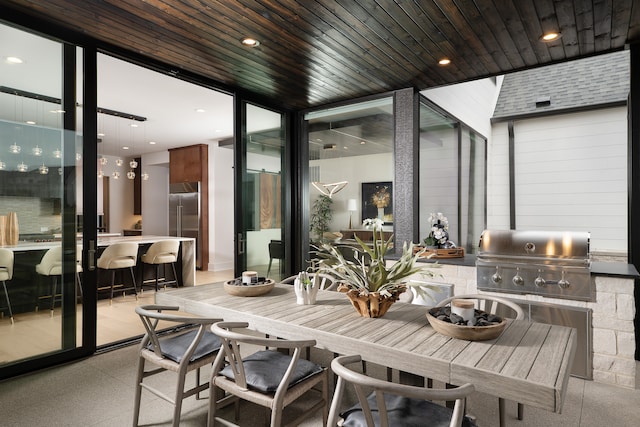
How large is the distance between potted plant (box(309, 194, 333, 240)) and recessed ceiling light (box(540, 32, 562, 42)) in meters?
2.79

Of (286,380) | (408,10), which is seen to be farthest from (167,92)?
(286,380)

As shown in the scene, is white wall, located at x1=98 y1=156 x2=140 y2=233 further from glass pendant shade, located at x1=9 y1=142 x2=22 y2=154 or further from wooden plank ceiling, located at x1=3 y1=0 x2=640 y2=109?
glass pendant shade, located at x1=9 y1=142 x2=22 y2=154

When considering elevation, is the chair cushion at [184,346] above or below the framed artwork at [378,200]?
below

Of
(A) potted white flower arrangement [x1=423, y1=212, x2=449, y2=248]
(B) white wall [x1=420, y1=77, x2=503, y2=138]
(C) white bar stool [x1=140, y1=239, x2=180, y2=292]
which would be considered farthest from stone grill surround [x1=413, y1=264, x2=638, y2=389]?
(C) white bar stool [x1=140, y1=239, x2=180, y2=292]

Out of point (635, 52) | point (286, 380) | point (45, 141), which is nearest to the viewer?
point (286, 380)

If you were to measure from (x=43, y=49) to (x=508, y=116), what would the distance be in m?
6.21

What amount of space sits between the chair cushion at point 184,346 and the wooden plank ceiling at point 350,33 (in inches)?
85.9

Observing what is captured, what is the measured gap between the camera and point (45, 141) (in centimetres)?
292

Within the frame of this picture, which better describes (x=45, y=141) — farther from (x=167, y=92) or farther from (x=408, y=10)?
(x=408, y=10)

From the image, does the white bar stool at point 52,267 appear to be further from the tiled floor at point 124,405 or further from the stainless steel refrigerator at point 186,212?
the stainless steel refrigerator at point 186,212

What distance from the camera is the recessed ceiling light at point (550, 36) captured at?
304cm

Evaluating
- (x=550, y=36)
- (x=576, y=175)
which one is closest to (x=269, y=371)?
(x=550, y=36)

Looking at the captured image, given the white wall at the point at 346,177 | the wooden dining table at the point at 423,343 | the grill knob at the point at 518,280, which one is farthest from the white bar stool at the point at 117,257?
the grill knob at the point at 518,280

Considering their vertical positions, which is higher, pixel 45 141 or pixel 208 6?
pixel 208 6
